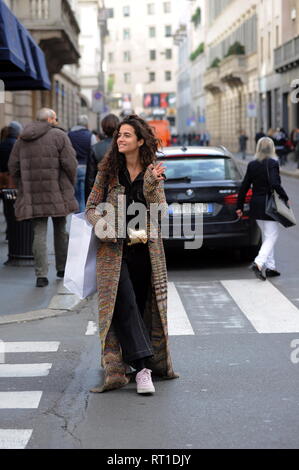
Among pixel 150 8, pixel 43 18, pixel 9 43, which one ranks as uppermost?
pixel 150 8

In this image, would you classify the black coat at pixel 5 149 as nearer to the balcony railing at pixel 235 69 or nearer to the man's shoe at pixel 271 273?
the man's shoe at pixel 271 273

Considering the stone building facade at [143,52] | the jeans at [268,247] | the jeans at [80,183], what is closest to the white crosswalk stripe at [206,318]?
the jeans at [268,247]

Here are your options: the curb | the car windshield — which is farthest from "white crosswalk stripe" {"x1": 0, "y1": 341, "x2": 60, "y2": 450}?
the car windshield

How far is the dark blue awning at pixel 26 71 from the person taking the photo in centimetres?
1611

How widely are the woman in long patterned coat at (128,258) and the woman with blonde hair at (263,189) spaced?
5121 mm

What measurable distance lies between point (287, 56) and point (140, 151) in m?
49.5

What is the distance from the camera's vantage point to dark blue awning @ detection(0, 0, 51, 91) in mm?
16109

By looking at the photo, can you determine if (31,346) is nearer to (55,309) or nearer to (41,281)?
(55,309)

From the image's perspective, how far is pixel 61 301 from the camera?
33.1 feet

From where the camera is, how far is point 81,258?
668cm

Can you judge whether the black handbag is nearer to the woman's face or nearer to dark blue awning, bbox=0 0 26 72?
dark blue awning, bbox=0 0 26 72

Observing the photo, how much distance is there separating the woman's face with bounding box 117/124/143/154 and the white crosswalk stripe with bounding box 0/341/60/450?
1606mm

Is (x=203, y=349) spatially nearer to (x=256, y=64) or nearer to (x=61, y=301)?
(x=61, y=301)

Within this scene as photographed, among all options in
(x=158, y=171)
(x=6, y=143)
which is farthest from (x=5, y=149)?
(x=158, y=171)
